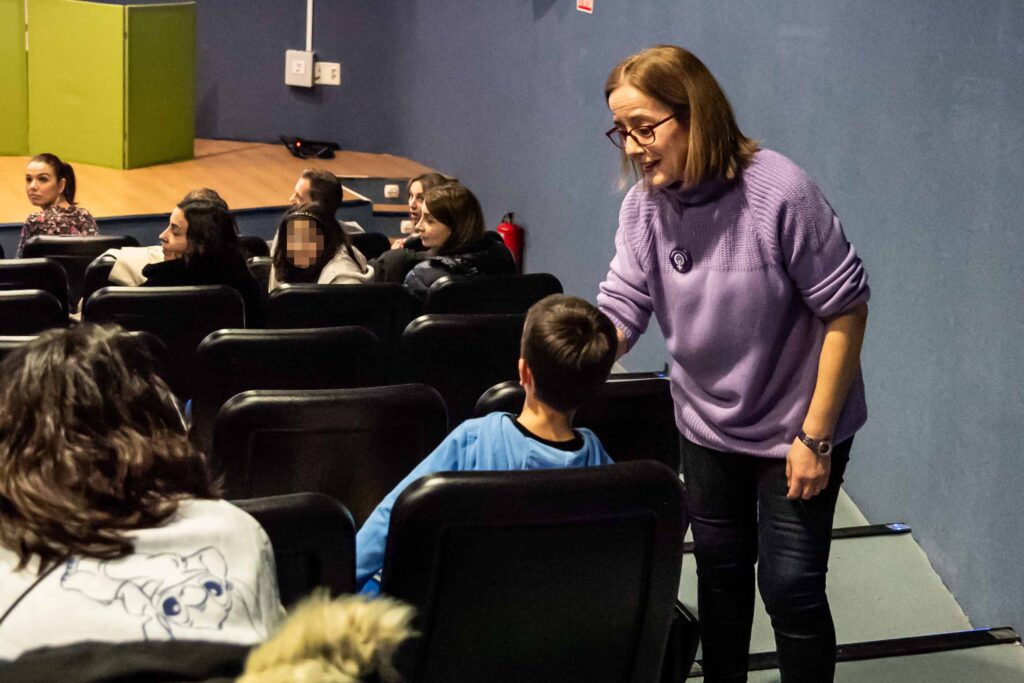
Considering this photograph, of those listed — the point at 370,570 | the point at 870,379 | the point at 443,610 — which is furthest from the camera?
the point at 870,379

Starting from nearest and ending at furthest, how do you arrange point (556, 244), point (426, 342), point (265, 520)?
point (265, 520) → point (426, 342) → point (556, 244)

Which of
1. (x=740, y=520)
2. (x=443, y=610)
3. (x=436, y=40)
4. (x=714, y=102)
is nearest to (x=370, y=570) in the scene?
(x=443, y=610)

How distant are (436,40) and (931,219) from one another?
6.01m

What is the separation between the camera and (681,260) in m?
1.99

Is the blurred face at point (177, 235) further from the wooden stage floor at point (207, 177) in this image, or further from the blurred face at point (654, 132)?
the wooden stage floor at point (207, 177)

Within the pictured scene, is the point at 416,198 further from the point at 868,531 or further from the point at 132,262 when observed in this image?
the point at 868,531

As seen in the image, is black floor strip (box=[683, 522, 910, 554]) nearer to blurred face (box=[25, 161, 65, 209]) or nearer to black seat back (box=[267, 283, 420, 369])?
black seat back (box=[267, 283, 420, 369])

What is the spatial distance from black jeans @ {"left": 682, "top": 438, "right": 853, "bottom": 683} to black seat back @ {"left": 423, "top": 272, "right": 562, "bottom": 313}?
1.64 metres

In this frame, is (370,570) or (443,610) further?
(370,570)

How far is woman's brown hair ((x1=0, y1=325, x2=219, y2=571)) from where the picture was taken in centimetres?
118

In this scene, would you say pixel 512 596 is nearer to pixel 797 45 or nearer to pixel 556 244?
pixel 797 45

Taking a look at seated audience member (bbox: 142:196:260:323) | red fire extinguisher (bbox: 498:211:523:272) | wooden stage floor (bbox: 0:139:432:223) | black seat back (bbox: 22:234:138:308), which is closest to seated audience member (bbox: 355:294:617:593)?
seated audience member (bbox: 142:196:260:323)

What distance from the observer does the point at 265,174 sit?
8758 mm

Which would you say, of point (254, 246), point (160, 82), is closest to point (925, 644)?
point (254, 246)
